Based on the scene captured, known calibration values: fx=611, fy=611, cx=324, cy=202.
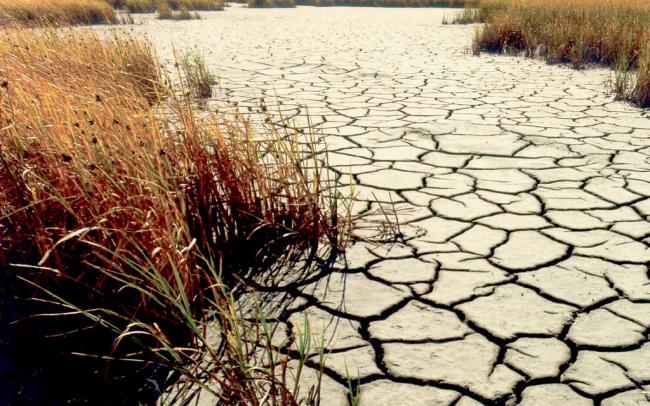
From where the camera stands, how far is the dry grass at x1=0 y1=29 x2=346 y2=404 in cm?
193

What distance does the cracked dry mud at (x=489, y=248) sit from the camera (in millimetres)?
1843

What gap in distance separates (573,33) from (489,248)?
6236 mm

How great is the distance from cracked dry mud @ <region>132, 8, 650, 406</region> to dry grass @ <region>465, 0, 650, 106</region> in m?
1.35

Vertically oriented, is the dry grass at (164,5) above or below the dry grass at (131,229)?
below

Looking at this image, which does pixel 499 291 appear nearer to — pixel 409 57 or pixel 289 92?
pixel 289 92

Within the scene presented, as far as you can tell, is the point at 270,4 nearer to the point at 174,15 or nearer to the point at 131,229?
the point at 174,15

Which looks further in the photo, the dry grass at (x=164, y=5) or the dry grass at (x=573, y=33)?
the dry grass at (x=164, y=5)

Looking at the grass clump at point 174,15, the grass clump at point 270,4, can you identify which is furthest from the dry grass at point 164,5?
the grass clump at point 270,4

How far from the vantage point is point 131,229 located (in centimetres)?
204

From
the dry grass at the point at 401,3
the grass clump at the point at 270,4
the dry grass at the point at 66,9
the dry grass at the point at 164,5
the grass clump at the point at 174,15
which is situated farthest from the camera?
the grass clump at the point at 270,4

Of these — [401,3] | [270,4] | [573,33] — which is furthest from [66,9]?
[401,3]

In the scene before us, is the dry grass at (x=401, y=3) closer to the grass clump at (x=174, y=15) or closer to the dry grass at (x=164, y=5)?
the dry grass at (x=164, y=5)

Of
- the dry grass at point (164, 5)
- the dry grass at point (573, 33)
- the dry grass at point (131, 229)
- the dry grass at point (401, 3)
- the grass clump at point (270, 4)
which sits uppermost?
the dry grass at point (131, 229)

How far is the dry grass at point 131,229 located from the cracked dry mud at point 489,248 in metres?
0.30
